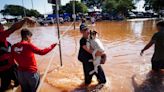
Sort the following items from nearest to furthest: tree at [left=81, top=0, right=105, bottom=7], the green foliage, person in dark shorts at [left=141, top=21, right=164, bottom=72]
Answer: person in dark shorts at [left=141, top=21, right=164, bottom=72]
tree at [left=81, top=0, right=105, bottom=7]
the green foliage

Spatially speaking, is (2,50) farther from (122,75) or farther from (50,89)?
(122,75)

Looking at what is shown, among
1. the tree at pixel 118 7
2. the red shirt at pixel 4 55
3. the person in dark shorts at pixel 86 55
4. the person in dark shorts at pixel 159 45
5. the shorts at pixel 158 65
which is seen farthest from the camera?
the tree at pixel 118 7

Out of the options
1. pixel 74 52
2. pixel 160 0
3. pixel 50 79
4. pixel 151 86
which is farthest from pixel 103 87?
pixel 160 0

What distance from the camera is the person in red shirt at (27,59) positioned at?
16.6 ft

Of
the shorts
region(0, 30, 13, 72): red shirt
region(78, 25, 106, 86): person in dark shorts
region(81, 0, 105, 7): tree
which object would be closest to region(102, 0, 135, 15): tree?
region(81, 0, 105, 7): tree

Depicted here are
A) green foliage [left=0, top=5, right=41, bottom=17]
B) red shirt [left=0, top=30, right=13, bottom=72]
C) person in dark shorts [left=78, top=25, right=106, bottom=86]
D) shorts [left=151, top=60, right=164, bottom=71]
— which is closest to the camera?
red shirt [left=0, top=30, right=13, bottom=72]

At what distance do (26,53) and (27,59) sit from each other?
0.13 metres

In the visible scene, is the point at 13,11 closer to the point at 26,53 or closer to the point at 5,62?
the point at 5,62

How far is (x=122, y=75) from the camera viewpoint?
340 inches

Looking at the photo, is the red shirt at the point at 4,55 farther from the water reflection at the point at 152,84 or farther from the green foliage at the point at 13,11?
the green foliage at the point at 13,11

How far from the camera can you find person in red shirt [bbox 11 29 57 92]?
506 cm

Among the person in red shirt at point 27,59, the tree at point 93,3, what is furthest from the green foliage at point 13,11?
the person in red shirt at point 27,59

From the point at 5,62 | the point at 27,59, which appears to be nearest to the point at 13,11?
the point at 5,62

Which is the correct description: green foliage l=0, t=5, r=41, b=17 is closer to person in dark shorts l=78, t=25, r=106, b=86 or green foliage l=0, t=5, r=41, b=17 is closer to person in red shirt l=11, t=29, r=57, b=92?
person in dark shorts l=78, t=25, r=106, b=86
